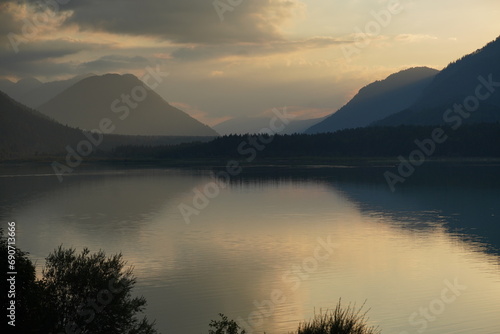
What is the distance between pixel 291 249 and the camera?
4828 centimetres

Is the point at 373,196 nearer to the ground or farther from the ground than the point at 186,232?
farther from the ground

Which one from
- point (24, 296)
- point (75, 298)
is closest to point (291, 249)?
point (75, 298)

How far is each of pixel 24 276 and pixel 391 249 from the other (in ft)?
106

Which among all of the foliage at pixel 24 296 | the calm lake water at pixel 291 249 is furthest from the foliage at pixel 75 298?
the calm lake water at pixel 291 249

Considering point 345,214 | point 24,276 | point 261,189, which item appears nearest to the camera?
point 24,276

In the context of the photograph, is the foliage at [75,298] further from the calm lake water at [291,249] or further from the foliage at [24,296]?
the calm lake water at [291,249]

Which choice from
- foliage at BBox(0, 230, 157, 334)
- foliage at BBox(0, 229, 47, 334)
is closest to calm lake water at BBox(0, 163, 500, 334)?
foliage at BBox(0, 230, 157, 334)

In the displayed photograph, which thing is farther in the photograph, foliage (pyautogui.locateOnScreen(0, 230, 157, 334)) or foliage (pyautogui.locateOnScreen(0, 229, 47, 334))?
foliage (pyautogui.locateOnScreen(0, 230, 157, 334))

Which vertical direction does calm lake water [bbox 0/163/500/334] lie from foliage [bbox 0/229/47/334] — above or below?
above

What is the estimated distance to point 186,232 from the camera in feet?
188

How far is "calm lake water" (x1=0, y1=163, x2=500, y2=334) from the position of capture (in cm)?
3139

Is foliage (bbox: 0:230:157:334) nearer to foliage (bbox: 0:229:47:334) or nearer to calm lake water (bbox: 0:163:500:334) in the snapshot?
foliage (bbox: 0:229:47:334)

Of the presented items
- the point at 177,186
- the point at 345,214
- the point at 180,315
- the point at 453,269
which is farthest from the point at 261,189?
the point at 180,315

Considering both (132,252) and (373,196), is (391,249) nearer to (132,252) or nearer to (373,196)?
(132,252)
